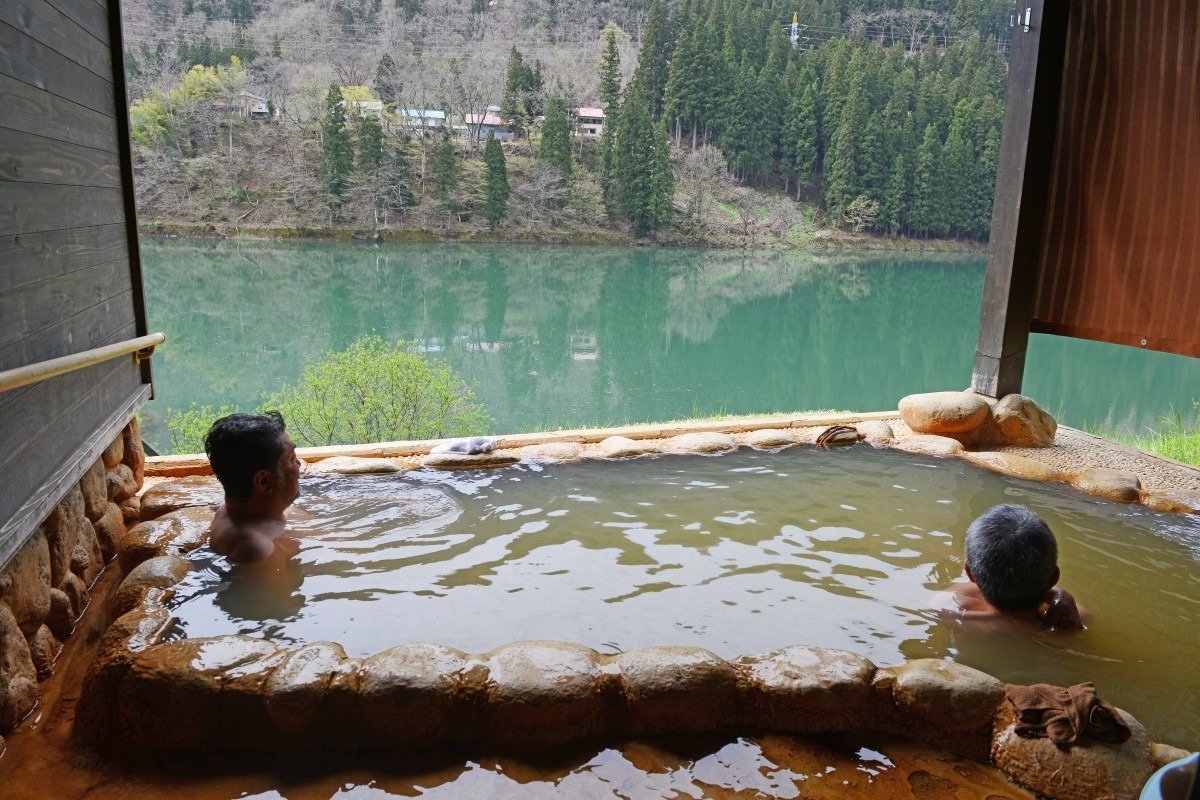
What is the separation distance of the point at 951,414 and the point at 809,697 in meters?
2.95

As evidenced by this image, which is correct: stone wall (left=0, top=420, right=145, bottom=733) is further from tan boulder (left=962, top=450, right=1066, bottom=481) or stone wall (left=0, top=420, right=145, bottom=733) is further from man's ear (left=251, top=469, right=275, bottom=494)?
tan boulder (left=962, top=450, right=1066, bottom=481)

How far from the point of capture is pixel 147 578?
250 cm

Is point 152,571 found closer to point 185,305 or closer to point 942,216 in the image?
point 185,305

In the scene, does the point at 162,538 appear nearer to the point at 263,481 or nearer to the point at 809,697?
the point at 263,481

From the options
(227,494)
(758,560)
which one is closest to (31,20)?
(227,494)

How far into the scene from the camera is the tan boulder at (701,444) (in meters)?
4.25

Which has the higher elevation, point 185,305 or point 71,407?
point 71,407

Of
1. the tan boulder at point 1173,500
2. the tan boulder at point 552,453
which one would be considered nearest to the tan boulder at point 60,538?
the tan boulder at point 552,453

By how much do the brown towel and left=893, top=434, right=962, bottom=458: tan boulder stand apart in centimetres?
247

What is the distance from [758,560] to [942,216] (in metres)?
27.6

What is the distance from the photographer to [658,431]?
4.47 m

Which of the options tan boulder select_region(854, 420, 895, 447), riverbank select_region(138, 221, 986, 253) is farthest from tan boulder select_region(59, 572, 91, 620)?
riverbank select_region(138, 221, 986, 253)

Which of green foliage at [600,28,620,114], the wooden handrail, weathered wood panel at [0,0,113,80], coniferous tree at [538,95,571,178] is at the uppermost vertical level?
green foliage at [600,28,620,114]

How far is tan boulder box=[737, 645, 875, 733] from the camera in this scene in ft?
6.64
